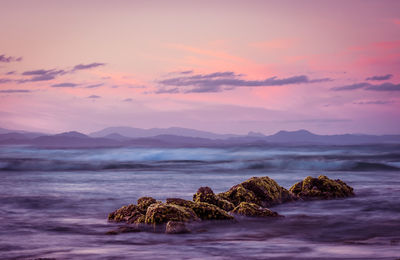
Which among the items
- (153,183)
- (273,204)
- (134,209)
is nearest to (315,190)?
(273,204)

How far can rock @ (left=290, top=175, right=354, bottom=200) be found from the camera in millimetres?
16375

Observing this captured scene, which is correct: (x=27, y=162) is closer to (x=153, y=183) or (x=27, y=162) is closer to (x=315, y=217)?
(x=153, y=183)

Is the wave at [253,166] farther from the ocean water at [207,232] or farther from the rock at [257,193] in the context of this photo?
the rock at [257,193]

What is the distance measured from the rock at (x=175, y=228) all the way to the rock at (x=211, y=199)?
2.44 meters

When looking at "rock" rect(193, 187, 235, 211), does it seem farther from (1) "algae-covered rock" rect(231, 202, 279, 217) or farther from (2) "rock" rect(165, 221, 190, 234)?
(2) "rock" rect(165, 221, 190, 234)

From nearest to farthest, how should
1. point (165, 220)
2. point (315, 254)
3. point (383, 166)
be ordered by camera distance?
point (315, 254)
point (165, 220)
point (383, 166)

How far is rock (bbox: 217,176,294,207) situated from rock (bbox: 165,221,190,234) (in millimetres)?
3802

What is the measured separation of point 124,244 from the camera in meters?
9.55

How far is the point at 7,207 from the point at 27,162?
2631cm

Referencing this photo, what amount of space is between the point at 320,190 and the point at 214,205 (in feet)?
17.6

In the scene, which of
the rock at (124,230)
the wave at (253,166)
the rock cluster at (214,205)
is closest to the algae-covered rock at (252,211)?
the rock cluster at (214,205)

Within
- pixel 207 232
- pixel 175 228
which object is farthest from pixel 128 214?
pixel 207 232

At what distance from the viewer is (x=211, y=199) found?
1321 centimetres

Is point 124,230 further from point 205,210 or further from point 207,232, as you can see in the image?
point 205,210
